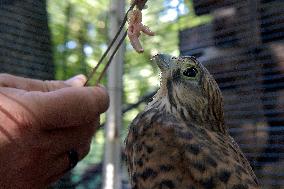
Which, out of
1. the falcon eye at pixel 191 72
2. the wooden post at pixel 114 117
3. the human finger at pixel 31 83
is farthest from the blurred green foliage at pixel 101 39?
the falcon eye at pixel 191 72

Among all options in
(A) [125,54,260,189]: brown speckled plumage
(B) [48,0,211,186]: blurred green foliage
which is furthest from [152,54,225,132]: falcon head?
(B) [48,0,211,186]: blurred green foliage

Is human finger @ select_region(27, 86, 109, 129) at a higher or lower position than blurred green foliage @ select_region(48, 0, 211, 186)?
lower

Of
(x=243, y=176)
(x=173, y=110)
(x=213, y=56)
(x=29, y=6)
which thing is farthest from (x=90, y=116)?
(x=29, y=6)

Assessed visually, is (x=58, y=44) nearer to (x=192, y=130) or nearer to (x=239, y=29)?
(x=239, y=29)

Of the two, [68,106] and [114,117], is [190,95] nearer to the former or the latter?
[68,106]

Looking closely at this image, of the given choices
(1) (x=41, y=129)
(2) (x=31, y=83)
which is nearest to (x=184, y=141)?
(1) (x=41, y=129)

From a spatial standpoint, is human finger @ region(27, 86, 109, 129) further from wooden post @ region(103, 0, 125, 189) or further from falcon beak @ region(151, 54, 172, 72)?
wooden post @ region(103, 0, 125, 189)

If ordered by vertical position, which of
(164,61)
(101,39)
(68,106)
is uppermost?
(101,39)
